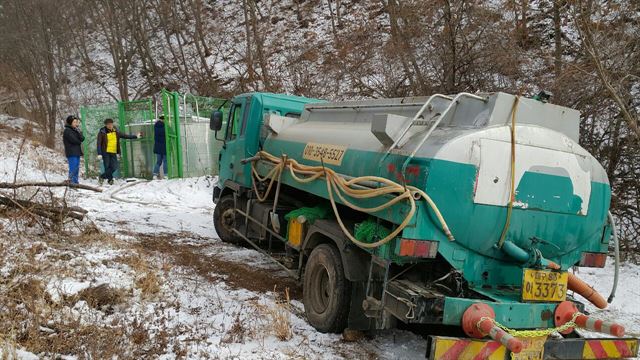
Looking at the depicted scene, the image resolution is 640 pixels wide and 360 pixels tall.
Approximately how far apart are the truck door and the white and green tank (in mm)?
3620

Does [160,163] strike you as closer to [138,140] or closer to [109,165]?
[109,165]

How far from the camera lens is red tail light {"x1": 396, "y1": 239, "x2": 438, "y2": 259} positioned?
3.76 meters

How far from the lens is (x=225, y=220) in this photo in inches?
350

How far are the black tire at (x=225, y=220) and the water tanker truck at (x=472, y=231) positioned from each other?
12.7 ft

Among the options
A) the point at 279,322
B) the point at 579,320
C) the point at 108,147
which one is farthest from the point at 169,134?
the point at 579,320

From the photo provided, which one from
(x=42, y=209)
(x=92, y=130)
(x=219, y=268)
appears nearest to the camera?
(x=42, y=209)

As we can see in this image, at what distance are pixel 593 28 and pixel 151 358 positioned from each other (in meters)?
8.06

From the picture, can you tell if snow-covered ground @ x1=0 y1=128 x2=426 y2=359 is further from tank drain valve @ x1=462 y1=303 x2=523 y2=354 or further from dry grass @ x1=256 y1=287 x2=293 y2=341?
tank drain valve @ x1=462 y1=303 x2=523 y2=354

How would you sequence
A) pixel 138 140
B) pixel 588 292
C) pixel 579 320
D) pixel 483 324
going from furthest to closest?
pixel 138 140 < pixel 588 292 < pixel 579 320 < pixel 483 324

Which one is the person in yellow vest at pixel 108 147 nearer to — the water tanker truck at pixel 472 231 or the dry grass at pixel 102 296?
the dry grass at pixel 102 296

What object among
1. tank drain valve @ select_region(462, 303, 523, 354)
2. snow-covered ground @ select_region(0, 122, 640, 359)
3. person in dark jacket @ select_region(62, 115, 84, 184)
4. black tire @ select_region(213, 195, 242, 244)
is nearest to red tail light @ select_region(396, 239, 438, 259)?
tank drain valve @ select_region(462, 303, 523, 354)

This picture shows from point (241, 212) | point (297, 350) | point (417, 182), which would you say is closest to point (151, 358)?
point (297, 350)

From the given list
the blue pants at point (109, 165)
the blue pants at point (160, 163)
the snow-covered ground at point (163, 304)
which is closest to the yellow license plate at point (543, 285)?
the snow-covered ground at point (163, 304)

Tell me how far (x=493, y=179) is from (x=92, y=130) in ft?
49.4
